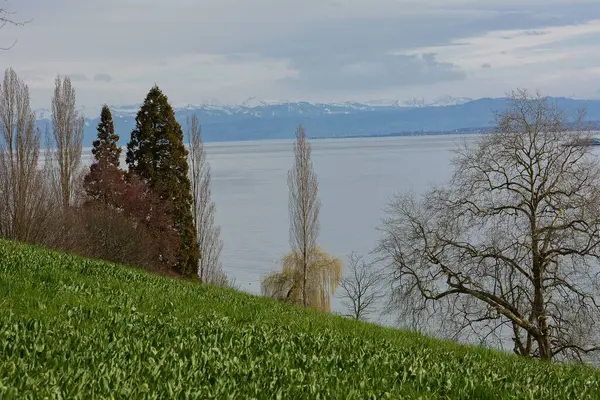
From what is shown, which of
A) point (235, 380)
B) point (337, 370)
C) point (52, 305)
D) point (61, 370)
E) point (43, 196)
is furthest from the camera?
point (43, 196)

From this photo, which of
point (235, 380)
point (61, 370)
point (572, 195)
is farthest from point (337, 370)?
point (572, 195)

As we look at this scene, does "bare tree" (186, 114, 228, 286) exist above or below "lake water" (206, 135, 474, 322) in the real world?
above

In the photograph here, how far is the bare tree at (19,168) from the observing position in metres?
35.3

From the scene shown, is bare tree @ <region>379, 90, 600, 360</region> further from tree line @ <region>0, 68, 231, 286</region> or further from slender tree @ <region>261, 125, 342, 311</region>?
slender tree @ <region>261, 125, 342, 311</region>

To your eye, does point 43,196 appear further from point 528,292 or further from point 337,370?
point 337,370

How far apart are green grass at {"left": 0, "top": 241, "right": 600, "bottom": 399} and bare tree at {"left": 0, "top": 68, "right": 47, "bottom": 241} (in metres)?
27.5

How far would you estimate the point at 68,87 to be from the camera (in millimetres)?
57719

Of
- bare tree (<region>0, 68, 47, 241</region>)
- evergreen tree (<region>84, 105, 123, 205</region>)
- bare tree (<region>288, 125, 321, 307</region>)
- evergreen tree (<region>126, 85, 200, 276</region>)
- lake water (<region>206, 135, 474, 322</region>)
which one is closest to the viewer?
bare tree (<region>0, 68, 47, 241</region>)

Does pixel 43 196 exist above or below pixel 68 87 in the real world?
below

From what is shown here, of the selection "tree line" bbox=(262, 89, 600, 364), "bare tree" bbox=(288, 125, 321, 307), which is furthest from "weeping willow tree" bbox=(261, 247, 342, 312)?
"tree line" bbox=(262, 89, 600, 364)

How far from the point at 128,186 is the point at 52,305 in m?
37.7

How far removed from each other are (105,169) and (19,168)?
5629 millimetres

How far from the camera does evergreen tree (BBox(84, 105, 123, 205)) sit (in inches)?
1727

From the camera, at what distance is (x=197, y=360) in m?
5.43
